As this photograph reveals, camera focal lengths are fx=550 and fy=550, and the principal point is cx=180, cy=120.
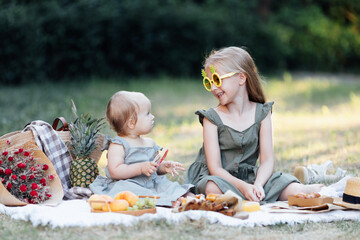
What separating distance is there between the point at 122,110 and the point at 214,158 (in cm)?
86

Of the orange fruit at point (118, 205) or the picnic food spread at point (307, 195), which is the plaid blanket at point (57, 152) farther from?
the picnic food spread at point (307, 195)

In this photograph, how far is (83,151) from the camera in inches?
189

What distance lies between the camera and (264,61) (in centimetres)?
2056

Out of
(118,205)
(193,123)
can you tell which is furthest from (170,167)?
(193,123)

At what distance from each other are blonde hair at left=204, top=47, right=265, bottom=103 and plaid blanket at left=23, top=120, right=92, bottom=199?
4.74ft

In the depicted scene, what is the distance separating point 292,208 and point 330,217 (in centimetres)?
29

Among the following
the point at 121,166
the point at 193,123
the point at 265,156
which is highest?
the point at 265,156

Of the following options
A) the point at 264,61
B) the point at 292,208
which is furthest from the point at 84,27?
the point at 292,208

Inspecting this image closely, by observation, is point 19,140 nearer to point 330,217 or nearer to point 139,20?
point 330,217

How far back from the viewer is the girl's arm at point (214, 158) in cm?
437

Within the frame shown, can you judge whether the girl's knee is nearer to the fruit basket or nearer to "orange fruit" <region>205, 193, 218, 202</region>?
"orange fruit" <region>205, 193, 218, 202</region>

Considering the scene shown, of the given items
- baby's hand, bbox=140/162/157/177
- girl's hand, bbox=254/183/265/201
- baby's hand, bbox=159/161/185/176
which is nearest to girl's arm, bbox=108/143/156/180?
baby's hand, bbox=140/162/157/177

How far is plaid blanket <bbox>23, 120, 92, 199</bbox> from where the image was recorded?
4539 mm

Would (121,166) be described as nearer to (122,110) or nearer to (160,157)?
(160,157)
